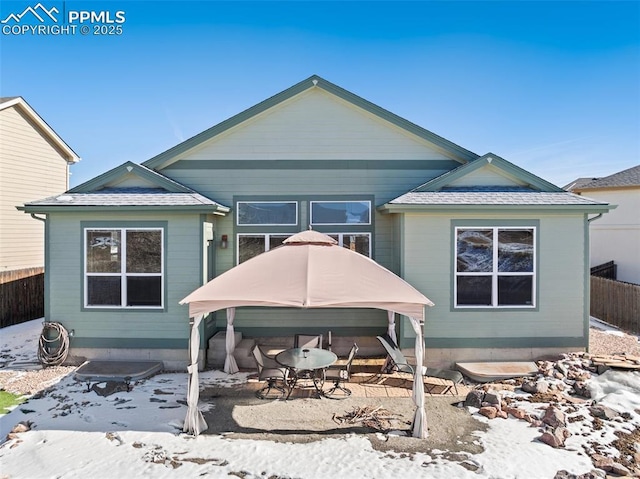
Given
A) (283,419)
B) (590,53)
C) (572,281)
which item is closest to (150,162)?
(283,419)

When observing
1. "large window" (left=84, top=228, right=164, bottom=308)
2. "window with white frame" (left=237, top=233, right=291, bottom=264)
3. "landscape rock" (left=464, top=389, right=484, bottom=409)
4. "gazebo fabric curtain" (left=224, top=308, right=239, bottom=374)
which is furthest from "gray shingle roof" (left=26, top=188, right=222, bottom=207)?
"landscape rock" (left=464, top=389, right=484, bottom=409)

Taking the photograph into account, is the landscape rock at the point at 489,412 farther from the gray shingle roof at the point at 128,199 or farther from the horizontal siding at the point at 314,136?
the gray shingle roof at the point at 128,199

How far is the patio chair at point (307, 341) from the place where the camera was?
8916mm

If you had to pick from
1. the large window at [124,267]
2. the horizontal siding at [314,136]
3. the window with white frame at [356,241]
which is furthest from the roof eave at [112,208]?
the window with white frame at [356,241]

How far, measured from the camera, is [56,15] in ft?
33.7

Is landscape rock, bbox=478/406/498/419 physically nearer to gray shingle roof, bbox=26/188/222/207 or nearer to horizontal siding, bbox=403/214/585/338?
horizontal siding, bbox=403/214/585/338

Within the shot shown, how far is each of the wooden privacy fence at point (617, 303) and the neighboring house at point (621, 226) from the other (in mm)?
6963

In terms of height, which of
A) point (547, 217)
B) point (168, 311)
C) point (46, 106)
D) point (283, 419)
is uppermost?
point (46, 106)

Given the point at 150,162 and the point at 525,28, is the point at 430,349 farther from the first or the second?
the point at 525,28

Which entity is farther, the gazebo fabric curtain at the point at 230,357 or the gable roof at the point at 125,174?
the gable roof at the point at 125,174

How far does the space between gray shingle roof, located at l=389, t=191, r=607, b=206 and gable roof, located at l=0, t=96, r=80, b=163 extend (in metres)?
15.9

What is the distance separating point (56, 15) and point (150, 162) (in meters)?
4.70

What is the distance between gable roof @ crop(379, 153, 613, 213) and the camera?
8.69 m

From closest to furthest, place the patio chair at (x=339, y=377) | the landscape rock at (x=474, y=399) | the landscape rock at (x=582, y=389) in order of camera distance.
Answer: the landscape rock at (x=474, y=399), the landscape rock at (x=582, y=389), the patio chair at (x=339, y=377)
